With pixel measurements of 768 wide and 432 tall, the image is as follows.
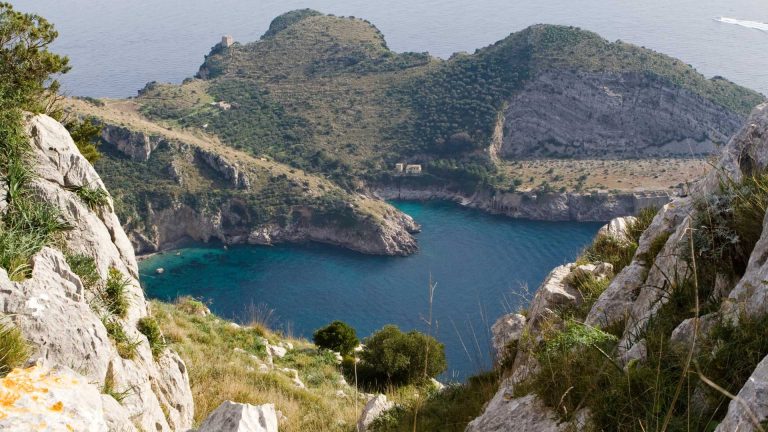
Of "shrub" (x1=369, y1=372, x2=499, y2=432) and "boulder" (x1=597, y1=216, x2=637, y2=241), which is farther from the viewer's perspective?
"boulder" (x1=597, y1=216, x2=637, y2=241)

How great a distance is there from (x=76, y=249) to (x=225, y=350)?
27.3 feet

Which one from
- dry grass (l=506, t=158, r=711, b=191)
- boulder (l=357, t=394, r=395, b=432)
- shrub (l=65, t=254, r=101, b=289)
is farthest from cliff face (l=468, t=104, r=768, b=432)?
dry grass (l=506, t=158, r=711, b=191)

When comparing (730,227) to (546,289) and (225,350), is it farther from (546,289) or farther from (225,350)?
(225,350)

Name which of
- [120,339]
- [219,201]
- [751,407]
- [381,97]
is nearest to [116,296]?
[120,339]

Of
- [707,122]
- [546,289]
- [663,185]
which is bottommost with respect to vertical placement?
[663,185]

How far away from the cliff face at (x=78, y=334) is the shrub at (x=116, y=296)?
0.10 meters

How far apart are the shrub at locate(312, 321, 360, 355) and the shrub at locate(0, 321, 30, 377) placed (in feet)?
62.7

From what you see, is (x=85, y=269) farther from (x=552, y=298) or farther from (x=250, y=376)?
(x=552, y=298)

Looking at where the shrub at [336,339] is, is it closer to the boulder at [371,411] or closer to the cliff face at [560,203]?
the boulder at [371,411]

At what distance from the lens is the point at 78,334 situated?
741 cm

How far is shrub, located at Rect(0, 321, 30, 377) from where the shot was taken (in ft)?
20.0

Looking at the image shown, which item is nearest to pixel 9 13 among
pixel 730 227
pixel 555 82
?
pixel 730 227

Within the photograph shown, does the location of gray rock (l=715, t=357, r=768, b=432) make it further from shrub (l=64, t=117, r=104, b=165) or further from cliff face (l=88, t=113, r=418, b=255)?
cliff face (l=88, t=113, r=418, b=255)

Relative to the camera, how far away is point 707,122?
129 meters
